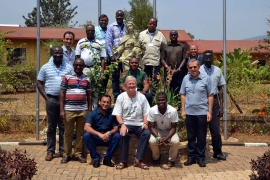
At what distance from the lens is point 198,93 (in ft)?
22.9

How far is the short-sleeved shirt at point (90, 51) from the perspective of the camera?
782cm

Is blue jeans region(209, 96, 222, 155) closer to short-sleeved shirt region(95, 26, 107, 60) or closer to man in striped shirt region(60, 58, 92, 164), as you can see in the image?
man in striped shirt region(60, 58, 92, 164)

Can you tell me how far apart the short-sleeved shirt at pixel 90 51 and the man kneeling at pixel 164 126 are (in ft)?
5.50

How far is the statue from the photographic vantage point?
799cm

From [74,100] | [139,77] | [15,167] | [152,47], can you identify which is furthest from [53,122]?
[15,167]

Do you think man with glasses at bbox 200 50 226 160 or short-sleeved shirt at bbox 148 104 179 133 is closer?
short-sleeved shirt at bbox 148 104 179 133

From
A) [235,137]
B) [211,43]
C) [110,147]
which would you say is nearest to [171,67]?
[110,147]

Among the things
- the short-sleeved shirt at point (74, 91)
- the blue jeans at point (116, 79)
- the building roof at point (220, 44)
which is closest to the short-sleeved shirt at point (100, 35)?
the blue jeans at point (116, 79)

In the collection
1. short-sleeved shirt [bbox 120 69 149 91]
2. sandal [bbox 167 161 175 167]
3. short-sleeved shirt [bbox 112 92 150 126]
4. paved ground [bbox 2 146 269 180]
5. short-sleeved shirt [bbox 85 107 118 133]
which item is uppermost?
short-sleeved shirt [bbox 120 69 149 91]

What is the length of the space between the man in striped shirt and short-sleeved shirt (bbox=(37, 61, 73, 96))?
222 millimetres

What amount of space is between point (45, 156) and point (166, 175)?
2503 mm

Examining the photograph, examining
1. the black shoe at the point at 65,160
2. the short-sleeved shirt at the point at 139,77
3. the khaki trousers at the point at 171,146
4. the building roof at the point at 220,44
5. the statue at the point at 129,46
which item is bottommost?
the black shoe at the point at 65,160

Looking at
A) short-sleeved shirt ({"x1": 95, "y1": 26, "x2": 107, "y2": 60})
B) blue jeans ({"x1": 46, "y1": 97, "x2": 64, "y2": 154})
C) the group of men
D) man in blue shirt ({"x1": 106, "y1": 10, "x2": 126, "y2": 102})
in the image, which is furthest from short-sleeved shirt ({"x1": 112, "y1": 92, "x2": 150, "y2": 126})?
short-sleeved shirt ({"x1": 95, "y1": 26, "x2": 107, "y2": 60})

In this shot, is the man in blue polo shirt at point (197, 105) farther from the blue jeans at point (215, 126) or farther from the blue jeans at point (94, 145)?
the blue jeans at point (94, 145)
